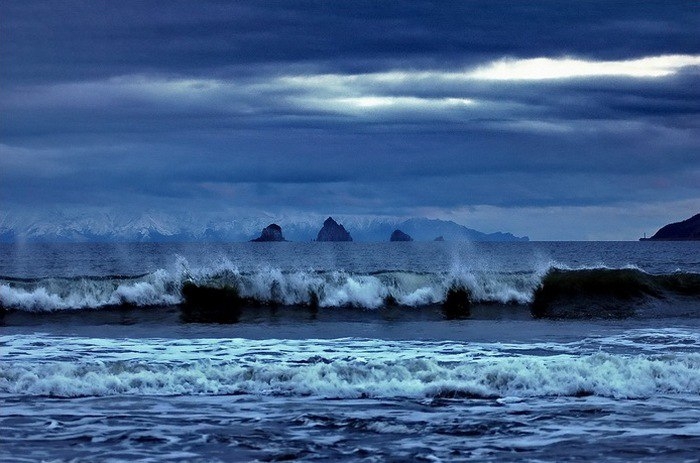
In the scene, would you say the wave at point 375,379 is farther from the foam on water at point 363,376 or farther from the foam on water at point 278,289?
the foam on water at point 278,289

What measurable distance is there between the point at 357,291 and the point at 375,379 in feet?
50.6

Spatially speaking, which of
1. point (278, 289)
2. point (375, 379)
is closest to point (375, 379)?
point (375, 379)

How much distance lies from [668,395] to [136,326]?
1603cm

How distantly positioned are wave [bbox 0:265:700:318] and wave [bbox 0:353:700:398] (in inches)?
522

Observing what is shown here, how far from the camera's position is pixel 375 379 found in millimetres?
16156

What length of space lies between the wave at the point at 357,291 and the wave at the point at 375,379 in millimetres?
13248

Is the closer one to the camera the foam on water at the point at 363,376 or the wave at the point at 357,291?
the foam on water at the point at 363,376

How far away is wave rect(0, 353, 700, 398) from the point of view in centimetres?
1549

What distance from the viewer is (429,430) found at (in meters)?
12.7

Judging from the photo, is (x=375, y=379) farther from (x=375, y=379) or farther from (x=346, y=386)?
(x=346, y=386)

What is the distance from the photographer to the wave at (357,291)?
3080 centimetres

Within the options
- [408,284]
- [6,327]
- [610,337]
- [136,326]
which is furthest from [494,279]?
[6,327]

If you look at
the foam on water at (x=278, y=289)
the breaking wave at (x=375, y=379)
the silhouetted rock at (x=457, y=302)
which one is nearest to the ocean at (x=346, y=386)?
the breaking wave at (x=375, y=379)

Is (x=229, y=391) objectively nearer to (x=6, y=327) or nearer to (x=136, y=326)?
(x=136, y=326)
